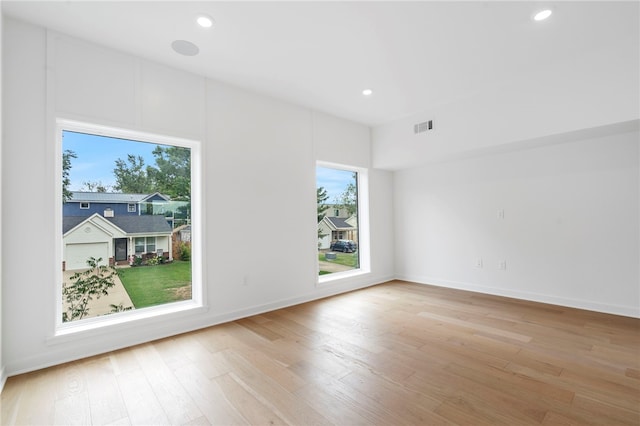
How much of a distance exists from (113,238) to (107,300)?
2.07 ft

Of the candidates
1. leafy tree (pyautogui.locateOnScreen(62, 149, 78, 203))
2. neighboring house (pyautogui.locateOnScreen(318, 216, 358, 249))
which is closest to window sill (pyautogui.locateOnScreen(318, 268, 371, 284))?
neighboring house (pyautogui.locateOnScreen(318, 216, 358, 249))

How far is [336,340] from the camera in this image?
Result: 300 centimetres

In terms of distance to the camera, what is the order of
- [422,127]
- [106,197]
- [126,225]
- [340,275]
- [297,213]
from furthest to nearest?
1. [340,275]
2. [422,127]
3. [297,213]
4. [126,225]
5. [106,197]

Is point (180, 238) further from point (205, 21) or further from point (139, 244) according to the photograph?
point (205, 21)

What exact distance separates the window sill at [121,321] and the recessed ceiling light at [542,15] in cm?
436

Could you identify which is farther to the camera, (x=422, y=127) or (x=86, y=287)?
(x=422, y=127)

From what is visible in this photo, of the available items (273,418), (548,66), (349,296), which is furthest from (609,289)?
(273,418)

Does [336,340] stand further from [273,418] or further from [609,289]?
[609,289]

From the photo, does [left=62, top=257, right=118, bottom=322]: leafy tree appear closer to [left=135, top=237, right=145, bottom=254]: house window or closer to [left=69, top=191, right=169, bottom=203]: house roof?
[left=135, top=237, right=145, bottom=254]: house window

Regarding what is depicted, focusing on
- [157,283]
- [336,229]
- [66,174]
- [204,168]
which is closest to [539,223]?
[336,229]

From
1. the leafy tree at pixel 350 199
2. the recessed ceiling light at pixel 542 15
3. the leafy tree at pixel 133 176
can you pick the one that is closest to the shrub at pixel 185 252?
the leafy tree at pixel 133 176

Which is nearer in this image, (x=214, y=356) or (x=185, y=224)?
(x=214, y=356)

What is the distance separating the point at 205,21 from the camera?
2.56 meters

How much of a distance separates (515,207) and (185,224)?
4633 mm
